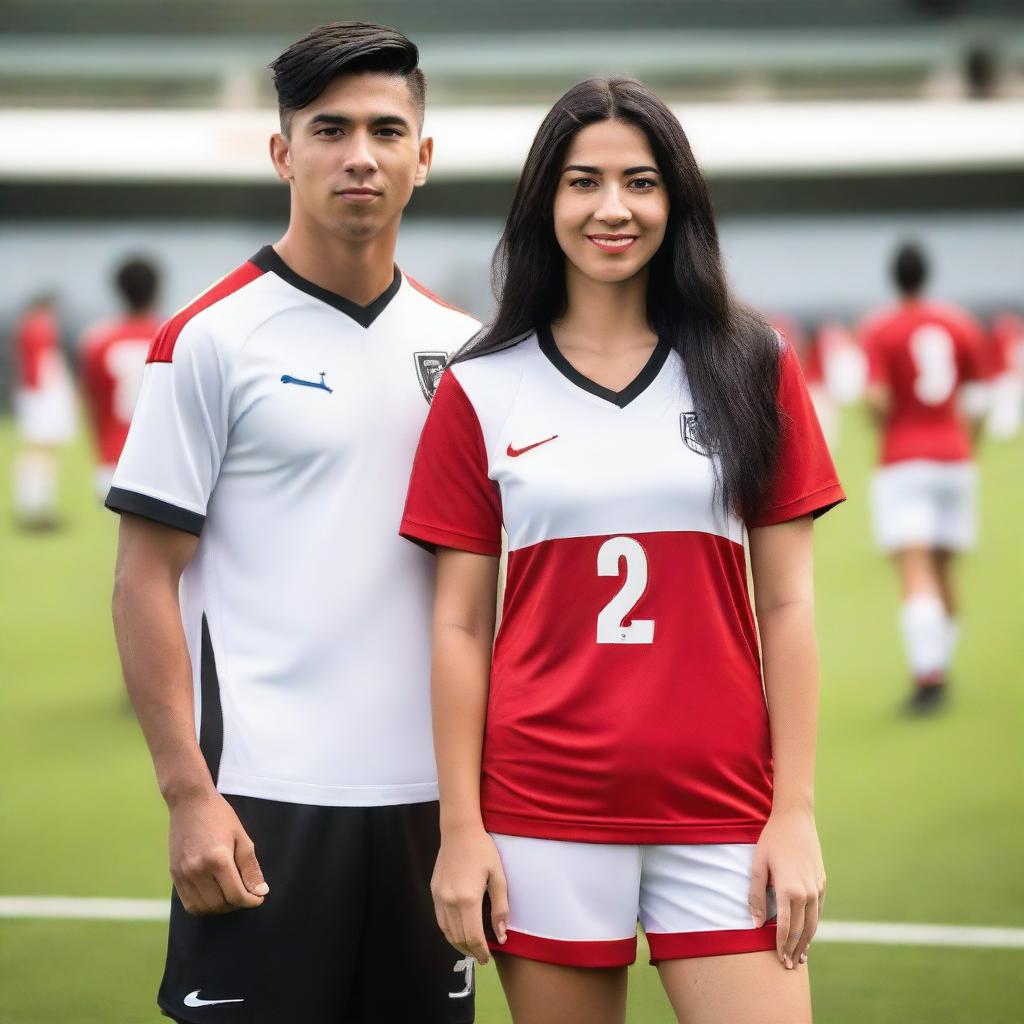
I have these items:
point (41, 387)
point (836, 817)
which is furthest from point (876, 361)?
point (41, 387)

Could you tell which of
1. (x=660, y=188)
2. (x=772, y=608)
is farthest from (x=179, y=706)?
(x=660, y=188)

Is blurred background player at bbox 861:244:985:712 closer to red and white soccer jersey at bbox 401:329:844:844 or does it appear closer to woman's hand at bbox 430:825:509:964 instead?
red and white soccer jersey at bbox 401:329:844:844

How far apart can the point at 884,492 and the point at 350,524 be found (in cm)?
548

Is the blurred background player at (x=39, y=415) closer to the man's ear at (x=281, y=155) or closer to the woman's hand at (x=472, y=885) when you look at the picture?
the man's ear at (x=281, y=155)

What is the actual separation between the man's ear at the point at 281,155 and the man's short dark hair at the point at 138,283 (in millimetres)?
5113

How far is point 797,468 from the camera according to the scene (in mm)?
2156

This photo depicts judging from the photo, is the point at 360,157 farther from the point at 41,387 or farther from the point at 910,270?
the point at 41,387

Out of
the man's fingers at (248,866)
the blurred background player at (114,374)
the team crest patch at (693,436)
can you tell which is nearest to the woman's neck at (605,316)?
the team crest patch at (693,436)

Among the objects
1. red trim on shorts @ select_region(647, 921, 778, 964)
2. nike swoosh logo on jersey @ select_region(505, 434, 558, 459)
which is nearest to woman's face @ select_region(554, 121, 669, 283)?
nike swoosh logo on jersey @ select_region(505, 434, 558, 459)

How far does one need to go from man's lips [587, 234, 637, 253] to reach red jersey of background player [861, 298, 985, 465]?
17.5ft

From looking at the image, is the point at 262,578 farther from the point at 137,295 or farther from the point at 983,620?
the point at 983,620

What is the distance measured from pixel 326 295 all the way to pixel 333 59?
13.5 inches

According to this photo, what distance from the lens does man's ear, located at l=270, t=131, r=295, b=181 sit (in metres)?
2.42

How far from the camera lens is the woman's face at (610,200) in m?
2.14
